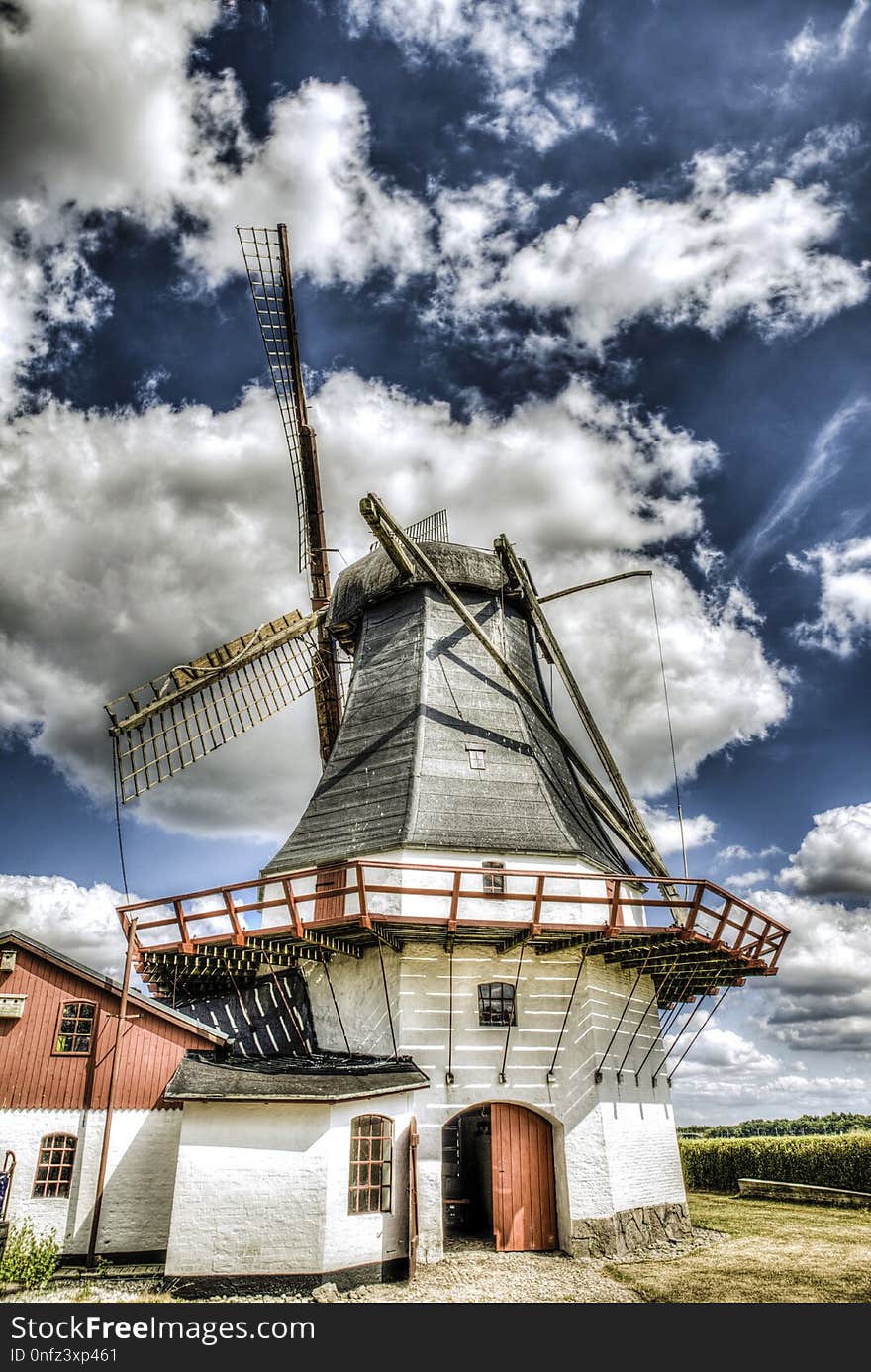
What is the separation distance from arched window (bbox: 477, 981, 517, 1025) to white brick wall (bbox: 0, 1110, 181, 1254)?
5540 mm

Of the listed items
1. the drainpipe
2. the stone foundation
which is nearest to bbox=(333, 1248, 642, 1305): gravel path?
the stone foundation

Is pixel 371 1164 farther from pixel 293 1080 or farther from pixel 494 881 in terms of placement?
pixel 494 881

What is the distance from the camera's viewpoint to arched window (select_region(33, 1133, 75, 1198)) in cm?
1318

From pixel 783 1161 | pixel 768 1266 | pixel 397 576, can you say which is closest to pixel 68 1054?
pixel 768 1266

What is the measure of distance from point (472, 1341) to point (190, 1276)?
14.9ft

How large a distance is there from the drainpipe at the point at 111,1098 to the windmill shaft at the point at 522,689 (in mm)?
8428

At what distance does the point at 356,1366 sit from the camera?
7941 mm

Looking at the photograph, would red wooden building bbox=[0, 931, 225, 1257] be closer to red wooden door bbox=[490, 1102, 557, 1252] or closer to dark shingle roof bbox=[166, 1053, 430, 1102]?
A: dark shingle roof bbox=[166, 1053, 430, 1102]

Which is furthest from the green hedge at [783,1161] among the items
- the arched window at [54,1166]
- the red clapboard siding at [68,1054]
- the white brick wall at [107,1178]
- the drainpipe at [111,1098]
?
the arched window at [54,1166]

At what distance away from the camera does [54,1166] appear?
13.3m

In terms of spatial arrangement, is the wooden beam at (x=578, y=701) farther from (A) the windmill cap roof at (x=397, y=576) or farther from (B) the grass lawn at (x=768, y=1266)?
(B) the grass lawn at (x=768, y=1266)

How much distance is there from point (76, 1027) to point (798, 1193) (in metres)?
18.9

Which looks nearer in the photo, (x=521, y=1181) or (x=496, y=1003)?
(x=521, y=1181)

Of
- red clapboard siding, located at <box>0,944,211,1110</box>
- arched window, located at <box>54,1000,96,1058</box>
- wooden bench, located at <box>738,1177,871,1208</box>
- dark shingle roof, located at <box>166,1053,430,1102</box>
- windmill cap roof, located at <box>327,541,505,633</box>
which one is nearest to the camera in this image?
dark shingle roof, located at <box>166,1053,430,1102</box>
